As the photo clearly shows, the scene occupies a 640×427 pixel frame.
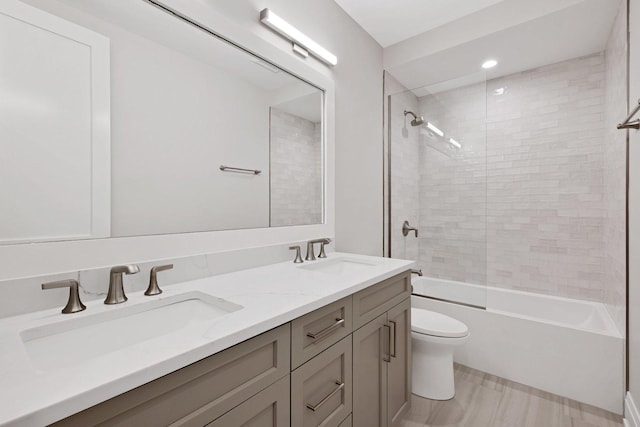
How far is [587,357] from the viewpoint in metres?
1.85

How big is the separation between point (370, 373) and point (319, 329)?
0.49 meters

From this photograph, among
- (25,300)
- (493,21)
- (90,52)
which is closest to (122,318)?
(25,300)

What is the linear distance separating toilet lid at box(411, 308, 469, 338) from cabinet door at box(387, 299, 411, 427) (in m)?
0.27

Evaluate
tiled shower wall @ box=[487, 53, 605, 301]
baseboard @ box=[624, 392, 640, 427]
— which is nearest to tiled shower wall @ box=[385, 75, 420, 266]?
tiled shower wall @ box=[487, 53, 605, 301]

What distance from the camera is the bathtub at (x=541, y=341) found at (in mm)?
1792

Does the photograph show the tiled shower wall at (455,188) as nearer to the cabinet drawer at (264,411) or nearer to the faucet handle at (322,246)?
the faucet handle at (322,246)

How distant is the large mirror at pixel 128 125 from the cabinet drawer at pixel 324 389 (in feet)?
2.37

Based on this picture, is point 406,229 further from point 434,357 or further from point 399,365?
point 399,365

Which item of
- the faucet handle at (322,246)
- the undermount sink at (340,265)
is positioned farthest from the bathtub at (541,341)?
the faucet handle at (322,246)

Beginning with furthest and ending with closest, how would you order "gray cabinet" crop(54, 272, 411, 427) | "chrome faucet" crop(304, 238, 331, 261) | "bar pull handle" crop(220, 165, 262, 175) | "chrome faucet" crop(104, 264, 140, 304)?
1. "chrome faucet" crop(304, 238, 331, 261)
2. "bar pull handle" crop(220, 165, 262, 175)
3. "chrome faucet" crop(104, 264, 140, 304)
4. "gray cabinet" crop(54, 272, 411, 427)

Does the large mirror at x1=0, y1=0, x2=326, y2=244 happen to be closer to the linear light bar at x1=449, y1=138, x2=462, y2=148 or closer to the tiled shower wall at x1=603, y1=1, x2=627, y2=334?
the linear light bar at x1=449, y1=138, x2=462, y2=148

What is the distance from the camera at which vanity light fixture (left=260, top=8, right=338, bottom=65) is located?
58.9 inches

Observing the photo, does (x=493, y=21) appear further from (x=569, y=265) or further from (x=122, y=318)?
(x=122, y=318)

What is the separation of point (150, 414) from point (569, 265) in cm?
316
